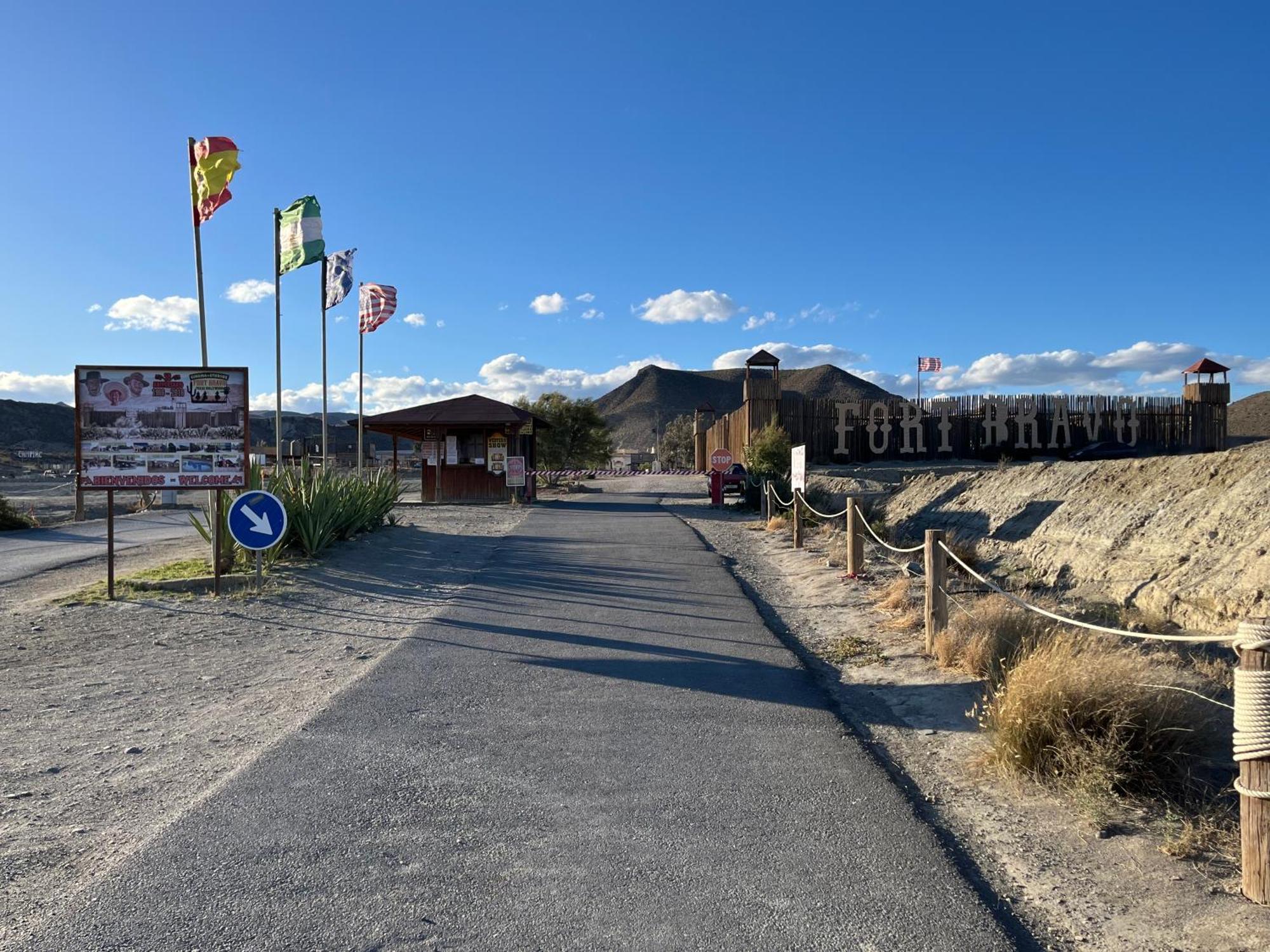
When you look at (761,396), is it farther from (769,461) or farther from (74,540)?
(74,540)

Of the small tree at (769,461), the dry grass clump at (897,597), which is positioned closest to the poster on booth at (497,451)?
the small tree at (769,461)

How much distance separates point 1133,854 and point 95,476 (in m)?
11.3

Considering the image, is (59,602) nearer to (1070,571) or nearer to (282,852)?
(282,852)

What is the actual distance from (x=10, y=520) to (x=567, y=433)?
2844 centimetres

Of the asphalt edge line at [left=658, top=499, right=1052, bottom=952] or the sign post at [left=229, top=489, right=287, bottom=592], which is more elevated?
the sign post at [left=229, top=489, right=287, bottom=592]

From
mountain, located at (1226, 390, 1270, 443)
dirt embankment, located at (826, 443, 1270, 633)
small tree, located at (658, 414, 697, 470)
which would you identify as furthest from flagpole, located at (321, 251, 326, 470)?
mountain, located at (1226, 390, 1270, 443)

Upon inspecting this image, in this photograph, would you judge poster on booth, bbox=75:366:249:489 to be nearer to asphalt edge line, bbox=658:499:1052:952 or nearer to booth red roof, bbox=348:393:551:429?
asphalt edge line, bbox=658:499:1052:952

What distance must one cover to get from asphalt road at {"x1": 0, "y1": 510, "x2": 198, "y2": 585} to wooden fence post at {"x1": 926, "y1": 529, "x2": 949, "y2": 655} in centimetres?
1263

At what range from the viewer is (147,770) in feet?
16.8

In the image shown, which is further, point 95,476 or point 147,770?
point 95,476

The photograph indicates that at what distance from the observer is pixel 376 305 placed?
2262 cm

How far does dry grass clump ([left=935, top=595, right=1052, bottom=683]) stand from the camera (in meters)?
6.85

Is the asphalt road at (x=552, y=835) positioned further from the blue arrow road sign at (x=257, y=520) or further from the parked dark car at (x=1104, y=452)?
the parked dark car at (x=1104, y=452)

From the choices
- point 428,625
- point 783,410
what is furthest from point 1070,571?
point 783,410
